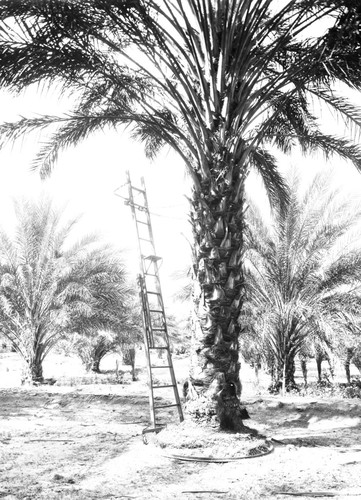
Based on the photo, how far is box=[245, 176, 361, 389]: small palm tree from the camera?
11273 mm

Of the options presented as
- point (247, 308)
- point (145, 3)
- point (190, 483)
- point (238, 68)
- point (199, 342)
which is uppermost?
point (145, 3)

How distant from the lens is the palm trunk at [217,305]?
5.51 metres

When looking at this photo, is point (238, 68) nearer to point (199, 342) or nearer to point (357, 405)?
point (199, 342)

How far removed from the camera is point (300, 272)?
450 inches

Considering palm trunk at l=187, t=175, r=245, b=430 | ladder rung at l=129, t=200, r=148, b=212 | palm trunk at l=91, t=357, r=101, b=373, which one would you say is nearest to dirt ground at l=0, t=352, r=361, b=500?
palm trunk at l=187, t=175, r=245, b=430

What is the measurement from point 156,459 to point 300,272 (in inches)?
291

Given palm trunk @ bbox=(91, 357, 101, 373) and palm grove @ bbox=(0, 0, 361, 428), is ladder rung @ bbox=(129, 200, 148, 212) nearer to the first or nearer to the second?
palm grove @ bbox=(0, 0, 361, 428)

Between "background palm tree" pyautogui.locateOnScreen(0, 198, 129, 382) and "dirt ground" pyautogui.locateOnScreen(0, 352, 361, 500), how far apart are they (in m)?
4.70

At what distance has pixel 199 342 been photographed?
572cm

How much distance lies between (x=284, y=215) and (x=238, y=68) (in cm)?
580

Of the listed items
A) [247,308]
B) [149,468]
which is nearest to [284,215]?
[247,308]

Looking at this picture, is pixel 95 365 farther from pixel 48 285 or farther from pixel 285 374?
pixel 285 374

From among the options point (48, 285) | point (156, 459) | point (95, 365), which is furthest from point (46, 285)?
point (95, 365)

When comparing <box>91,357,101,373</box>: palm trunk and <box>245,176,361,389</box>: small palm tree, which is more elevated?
<box>245,176,361,389</box>: small palm tree
